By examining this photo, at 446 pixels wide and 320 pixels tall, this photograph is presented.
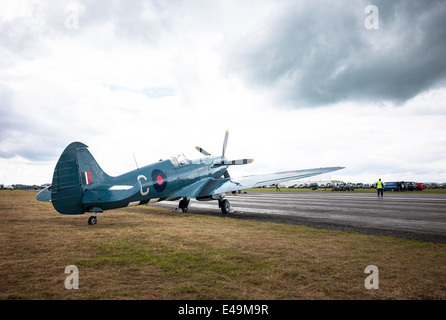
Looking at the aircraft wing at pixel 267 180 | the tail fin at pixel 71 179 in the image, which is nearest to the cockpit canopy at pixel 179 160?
the aircraft wing at pixel 267 180

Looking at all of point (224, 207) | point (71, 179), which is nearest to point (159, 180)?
point (224, 207)

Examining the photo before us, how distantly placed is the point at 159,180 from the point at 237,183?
456 centimetres

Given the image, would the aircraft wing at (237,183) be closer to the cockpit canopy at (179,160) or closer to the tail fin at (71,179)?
the cockpit canopy at (179,160)

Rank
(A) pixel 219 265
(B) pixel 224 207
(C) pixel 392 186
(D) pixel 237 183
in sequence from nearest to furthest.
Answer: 1. (A) pixel 219 265
2. (B) pixel 224 207
3. (D) pixel 237 183
4. (C) pixel 392 186

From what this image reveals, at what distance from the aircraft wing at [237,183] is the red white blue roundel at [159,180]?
1276 mm

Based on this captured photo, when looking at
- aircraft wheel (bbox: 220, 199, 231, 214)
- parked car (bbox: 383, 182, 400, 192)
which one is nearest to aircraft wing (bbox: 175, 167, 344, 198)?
aircraft wheel (bbox: 220, 199, 231, 214)

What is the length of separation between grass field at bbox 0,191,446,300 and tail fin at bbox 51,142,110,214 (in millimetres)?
2041

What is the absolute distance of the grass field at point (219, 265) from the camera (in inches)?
162

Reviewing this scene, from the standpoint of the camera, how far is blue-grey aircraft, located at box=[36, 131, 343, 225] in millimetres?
10703

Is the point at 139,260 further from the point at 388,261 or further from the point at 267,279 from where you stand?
the point at 388,261

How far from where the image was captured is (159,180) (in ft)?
45.9

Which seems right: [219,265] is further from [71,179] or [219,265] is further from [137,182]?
[137,182]

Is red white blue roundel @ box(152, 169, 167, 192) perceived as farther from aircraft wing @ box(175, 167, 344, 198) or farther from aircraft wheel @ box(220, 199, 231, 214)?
aircraft wheel @ box(220, 199, 231, 214)
